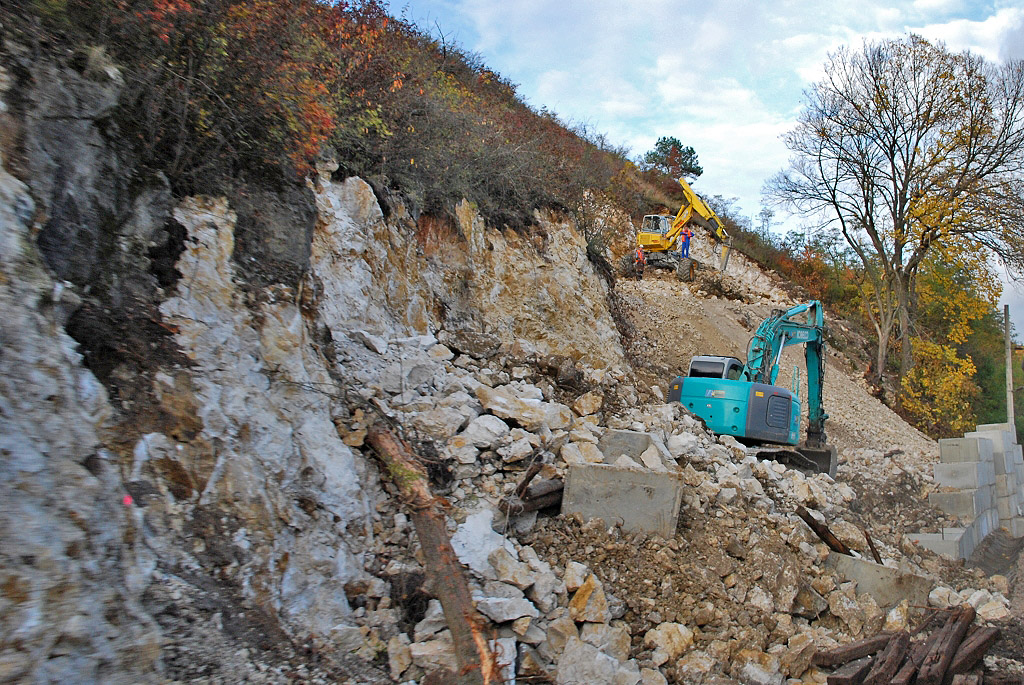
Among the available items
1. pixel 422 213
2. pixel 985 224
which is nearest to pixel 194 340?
pixel 422 213

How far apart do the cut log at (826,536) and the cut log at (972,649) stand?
114cm

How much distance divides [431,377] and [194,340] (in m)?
2.86

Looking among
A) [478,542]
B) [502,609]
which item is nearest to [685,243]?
[478,542]

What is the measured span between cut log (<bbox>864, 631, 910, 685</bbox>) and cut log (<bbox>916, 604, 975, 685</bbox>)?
0.55 feet

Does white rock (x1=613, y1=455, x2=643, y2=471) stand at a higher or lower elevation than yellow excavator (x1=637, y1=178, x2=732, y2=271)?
lower

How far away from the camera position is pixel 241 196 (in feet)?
17.8

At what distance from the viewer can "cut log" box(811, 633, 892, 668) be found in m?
5.32

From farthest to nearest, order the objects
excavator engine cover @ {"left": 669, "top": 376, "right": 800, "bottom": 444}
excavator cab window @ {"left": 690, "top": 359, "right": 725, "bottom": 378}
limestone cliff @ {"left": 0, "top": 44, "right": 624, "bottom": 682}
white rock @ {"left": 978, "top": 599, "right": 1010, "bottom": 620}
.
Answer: excavator cab window @ {"left": 690, "top": 359, "right": 725, "bottom": 378} < excavator engine cover @ {"left": 669, "top": 376, "right": 800, "bottom": 444} < white rock @ {"left": 978, "top": 599, "right": 1010, "bottom": 620} < limestone cliff @ {"left": 0, "top": 44, "right": 624, "bottom": 682}

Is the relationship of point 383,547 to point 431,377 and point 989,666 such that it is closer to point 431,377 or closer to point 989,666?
point 431,377

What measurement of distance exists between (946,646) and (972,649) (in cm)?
31

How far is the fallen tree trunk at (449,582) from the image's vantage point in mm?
3975

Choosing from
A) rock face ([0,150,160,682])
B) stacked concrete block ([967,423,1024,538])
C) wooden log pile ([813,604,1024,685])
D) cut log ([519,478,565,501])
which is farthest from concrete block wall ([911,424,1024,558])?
rock face ([0,150,160,682])

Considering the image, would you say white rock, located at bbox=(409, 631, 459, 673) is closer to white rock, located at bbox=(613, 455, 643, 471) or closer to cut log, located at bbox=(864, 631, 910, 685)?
white rock, located at bbox=(613, 455, 643, 471)

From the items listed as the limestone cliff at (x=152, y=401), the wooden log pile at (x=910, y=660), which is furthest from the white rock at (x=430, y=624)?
the wooden log pile at (x=910, y=660)
